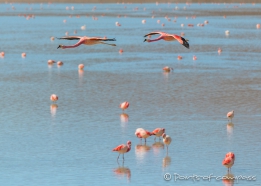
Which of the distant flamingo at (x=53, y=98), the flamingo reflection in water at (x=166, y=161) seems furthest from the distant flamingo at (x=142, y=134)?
the distant flamingo at (x=53, y=98)

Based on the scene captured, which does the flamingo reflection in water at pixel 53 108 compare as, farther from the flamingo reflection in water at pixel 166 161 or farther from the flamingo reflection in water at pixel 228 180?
the flamingo reflection in water at pixel 228 180

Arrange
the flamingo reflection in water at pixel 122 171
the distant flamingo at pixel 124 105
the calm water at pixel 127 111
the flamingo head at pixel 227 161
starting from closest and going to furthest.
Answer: the flamingo head at pixel 227 161, the flamingo reflection in water at pixel 122 171, the calm water at pixel 127 111, the distant flamingo at pixel 124 105

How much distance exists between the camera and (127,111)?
23.4 meters

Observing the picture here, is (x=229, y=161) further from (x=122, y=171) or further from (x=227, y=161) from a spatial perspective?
(x=122, y=171)

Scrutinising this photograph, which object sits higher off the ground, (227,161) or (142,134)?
(142,134)

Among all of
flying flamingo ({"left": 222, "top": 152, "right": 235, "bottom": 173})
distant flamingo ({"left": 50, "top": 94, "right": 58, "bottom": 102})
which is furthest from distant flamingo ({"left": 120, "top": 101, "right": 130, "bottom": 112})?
flying flamingo ({"left": 222, "top": 152, "right": 235, "bottom": 173})

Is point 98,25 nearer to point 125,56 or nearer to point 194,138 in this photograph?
point 125,56

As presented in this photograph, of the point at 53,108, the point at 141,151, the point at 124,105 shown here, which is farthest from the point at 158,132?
the point at 53,108

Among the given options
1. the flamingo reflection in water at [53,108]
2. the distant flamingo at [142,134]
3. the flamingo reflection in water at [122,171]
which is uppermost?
the flamingo reflection in water at [53,108]

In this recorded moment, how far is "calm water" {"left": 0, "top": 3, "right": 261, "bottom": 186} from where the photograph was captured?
16.6 m

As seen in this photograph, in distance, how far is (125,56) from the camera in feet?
126

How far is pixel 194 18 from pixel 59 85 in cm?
4094

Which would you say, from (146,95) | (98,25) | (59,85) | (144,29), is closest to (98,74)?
(59,85)

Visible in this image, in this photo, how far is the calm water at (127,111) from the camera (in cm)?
1658
